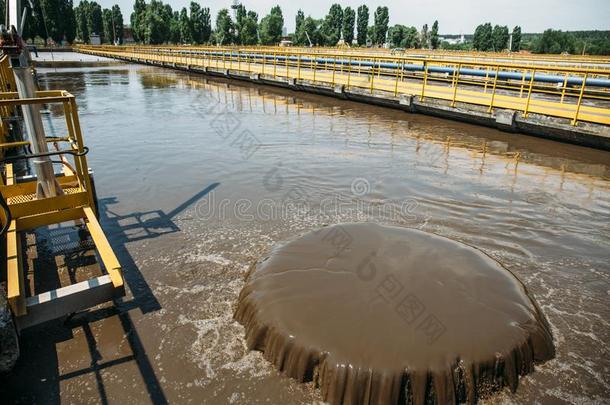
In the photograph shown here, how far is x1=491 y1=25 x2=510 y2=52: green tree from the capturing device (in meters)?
87.2

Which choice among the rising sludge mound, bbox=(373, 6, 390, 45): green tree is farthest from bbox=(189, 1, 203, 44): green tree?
the rising sludge mound

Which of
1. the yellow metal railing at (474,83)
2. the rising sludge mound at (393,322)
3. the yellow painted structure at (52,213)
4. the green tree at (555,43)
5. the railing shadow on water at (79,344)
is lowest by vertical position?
the railing shadow on water at (79,344)

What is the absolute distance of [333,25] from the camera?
332 feet

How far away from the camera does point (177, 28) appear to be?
93625 millimetres

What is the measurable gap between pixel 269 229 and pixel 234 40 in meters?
92.8

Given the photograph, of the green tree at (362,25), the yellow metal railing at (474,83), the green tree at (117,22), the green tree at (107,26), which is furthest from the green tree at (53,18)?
the green tree at (362,25)

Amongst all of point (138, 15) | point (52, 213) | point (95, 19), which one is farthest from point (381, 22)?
point (52, 213)

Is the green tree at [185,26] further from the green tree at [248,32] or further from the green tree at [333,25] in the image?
the green tree at [333,25]

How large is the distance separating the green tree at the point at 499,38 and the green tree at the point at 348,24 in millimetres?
32610

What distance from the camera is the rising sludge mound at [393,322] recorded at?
317cm

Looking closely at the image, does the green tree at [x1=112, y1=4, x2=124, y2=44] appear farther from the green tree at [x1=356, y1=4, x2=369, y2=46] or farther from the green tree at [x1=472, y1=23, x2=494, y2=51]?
the green tree at [x1=472, y1=23, x2=494, y2=51]

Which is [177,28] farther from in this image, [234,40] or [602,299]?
[602,299]

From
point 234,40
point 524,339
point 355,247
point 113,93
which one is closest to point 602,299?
point 524,339

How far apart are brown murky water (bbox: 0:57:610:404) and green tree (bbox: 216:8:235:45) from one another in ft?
264
